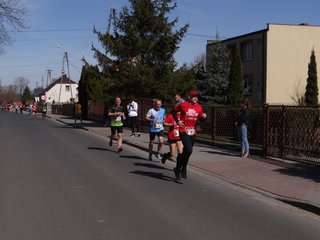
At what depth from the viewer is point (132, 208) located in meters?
7.72

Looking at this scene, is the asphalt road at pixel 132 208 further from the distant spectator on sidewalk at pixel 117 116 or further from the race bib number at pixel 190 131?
the distant spectator on sidewalk at pixel 117 116

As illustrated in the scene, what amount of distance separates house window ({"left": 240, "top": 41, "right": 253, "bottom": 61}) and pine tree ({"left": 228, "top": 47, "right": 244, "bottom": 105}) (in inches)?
225

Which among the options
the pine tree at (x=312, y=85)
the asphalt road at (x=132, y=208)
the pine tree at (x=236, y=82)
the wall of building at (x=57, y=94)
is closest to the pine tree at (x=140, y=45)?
the pine tree at (x=236, y=82)

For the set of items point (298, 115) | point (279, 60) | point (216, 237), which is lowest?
point (216, 237)

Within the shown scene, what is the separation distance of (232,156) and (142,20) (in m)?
15.5

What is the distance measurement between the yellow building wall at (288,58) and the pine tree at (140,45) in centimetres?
887

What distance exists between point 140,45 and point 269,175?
17763 mm

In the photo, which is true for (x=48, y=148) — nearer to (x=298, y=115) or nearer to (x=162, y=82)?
(x=298, y=115)

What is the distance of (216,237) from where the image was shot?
6.17 meters

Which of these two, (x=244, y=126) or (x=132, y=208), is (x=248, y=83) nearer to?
(x=244, y=126)

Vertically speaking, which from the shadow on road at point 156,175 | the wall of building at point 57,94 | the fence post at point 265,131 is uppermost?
the wall of building at point 57,94

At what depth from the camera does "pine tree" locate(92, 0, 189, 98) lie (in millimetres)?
27812

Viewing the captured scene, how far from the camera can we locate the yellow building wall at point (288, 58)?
115 feet

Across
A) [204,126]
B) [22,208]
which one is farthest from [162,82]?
[22,208]
